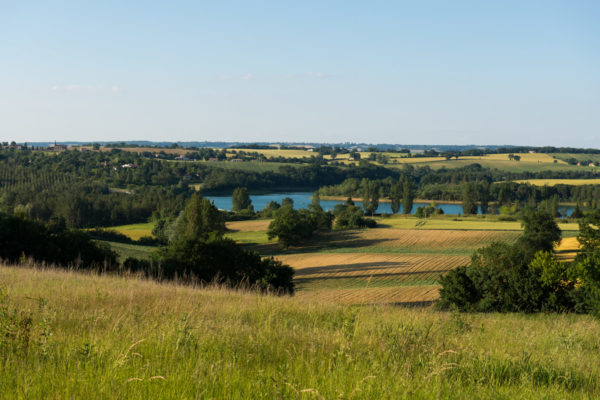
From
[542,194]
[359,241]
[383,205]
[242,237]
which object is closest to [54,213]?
[242,237]

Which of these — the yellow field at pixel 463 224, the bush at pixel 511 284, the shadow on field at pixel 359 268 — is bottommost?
the shadow on field at pixel 359 268

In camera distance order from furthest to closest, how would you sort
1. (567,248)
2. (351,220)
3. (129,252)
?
(351,220), (567,248), (129,252)

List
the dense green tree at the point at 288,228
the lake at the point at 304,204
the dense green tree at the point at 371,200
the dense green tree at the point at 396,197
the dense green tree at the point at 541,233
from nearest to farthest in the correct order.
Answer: the dense green tree at the point at 541,233
the dense green tree at the point at 288,228
the dense green tree at the point at 371,200
the dense green tree at the point at 396,197
the lake at the point at 304,204

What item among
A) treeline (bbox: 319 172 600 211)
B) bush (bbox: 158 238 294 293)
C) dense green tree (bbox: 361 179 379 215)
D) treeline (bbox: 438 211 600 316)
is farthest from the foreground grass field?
treeline (bbox: 319 172 600 211)

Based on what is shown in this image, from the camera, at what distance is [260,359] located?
4.82 metres

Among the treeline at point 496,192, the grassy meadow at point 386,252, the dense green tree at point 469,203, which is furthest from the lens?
the treeline at point 496,192

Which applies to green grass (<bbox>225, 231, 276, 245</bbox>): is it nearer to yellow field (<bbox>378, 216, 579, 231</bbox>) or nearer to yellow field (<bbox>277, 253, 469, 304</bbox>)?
yellow field (<bbox>277, 253, 469, 304</bbox>)

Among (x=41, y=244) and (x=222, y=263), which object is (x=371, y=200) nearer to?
(x=222, y=263)

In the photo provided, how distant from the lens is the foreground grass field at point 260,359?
3801mm

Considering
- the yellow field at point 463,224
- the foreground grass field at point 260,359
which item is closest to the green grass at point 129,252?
the foreground grass field at point 260,359

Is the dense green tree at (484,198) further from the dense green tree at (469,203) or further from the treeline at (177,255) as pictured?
the treeline at (177,255)

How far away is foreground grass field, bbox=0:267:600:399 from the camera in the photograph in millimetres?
3801

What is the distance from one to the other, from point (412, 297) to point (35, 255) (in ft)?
92.6

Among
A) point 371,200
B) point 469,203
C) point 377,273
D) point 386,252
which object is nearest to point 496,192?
point 469,203
